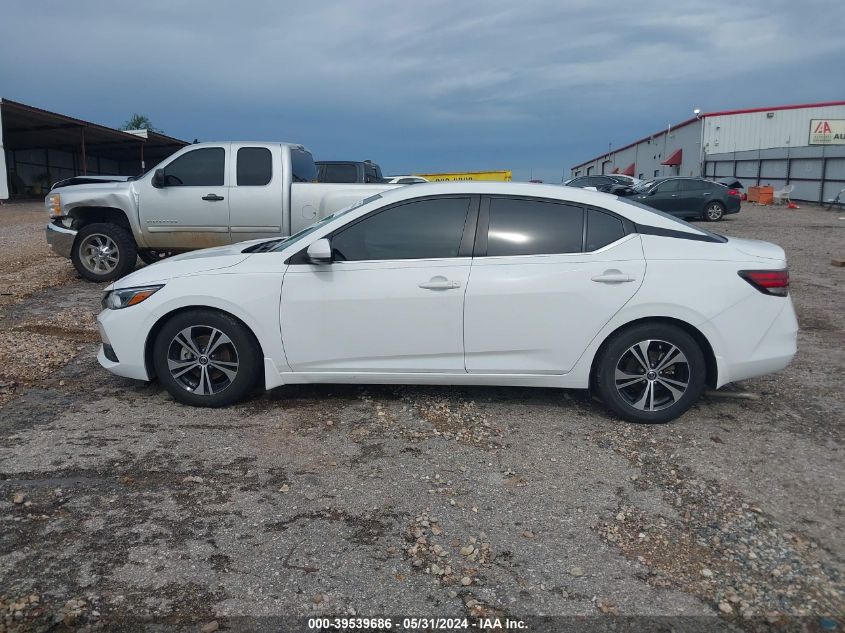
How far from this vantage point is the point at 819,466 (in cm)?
409

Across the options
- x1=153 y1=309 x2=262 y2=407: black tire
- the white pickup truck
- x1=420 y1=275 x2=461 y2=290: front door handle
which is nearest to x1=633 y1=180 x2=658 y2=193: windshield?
the white pickup truck

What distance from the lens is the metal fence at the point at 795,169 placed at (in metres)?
30.9

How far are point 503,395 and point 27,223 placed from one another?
20.4 m

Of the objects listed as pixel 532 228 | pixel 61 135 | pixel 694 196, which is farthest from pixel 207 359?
pixel 61 135

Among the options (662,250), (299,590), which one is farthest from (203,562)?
(662,250)

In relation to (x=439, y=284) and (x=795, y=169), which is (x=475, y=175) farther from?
(x=439, y=284)

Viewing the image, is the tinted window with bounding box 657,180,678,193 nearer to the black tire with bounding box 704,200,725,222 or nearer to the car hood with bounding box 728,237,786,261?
the black tire with bounding box 704,200,725,222

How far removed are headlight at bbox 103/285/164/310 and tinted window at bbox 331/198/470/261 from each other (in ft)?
4.45

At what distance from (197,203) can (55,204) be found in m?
2.14

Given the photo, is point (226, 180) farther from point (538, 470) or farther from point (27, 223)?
point (27, 223)

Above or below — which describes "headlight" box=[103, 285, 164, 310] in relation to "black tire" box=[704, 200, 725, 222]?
below

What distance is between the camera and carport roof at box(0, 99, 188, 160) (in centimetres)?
2731

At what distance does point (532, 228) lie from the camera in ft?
15.8

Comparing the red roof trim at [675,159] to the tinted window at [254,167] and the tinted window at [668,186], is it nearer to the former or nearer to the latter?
the tinted window at [668,186]
